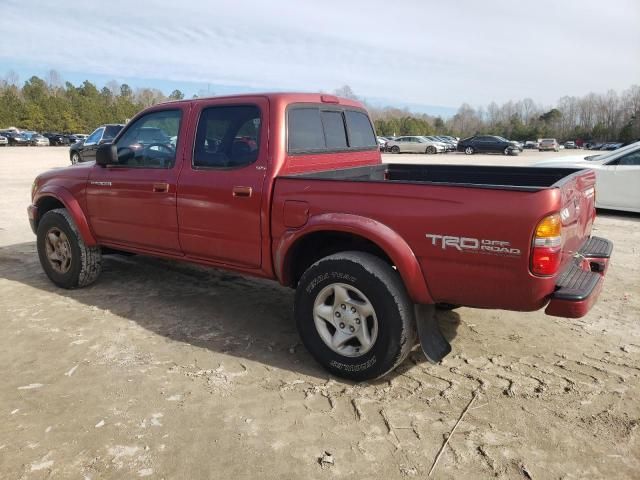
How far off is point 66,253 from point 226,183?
243cm

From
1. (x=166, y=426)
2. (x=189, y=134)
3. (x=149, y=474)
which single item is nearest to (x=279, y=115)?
(x=189, y=134)

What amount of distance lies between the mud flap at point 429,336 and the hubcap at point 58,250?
3.77 meters

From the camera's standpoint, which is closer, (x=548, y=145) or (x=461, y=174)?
(x=461, y=174)

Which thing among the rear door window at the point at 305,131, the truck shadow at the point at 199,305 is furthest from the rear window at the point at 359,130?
the truck shadow at the point at 199,305

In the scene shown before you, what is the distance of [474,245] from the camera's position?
2.86 metres

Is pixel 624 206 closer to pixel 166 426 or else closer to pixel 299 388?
pixel 299 388

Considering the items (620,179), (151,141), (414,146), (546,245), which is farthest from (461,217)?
(414,146)

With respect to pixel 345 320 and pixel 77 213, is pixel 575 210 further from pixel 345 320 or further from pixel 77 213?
pixel 77 213

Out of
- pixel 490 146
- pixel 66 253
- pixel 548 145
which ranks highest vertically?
pixel 66 253

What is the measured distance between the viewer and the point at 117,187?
4.64 meters

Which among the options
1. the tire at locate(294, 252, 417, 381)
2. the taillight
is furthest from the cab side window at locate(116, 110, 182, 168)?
the taillight

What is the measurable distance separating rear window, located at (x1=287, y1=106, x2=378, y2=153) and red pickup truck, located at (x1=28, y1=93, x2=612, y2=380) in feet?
0.05

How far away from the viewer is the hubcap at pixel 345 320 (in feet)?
10.8

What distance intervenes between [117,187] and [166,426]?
8.37 ft
